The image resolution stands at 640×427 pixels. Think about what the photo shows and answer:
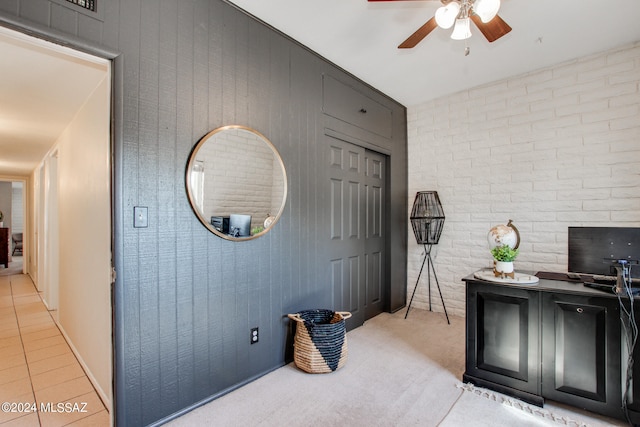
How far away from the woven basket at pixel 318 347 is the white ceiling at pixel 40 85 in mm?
2137

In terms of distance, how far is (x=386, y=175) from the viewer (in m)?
3.91

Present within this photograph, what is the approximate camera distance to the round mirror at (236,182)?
1.99m

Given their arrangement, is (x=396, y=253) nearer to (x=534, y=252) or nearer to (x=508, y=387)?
(x=534, y=252)

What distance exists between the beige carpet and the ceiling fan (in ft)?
7.58

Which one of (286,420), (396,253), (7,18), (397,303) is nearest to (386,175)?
(396,253)

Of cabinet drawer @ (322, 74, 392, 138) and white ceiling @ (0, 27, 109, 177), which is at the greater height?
cabinet drawer @ (322, 74, 392, 138)

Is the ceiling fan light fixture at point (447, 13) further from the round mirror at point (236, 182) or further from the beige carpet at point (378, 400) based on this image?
the beige carpet at point (378, 400)

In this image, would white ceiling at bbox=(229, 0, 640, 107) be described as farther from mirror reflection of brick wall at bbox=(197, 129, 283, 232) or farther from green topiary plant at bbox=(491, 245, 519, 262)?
green topiary plant at bbox=(491, 245, 519, 262)

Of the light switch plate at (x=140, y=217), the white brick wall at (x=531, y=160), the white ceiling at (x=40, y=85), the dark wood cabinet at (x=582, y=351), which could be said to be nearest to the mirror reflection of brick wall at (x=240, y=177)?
the light switch plate at (x=140, y=217)

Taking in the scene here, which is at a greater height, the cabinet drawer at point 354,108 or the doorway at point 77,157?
the cabinet drawer at point 354,108

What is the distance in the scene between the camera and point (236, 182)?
7.24 ft

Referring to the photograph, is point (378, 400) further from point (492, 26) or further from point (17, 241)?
point (17, 241)

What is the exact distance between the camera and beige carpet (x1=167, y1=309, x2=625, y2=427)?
1.85 meters

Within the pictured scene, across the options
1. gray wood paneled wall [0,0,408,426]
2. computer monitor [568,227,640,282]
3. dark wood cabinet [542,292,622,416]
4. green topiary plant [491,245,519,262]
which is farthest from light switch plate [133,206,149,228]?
computer monitor [568,227,640,282]
